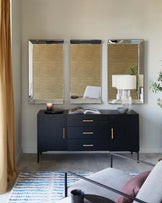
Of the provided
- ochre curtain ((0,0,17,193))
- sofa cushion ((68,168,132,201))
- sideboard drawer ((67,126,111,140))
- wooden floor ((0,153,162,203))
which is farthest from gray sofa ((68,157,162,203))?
sideboard drawer ((67,126,111,140))

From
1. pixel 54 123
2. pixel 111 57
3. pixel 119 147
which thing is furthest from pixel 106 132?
pixel 111 57

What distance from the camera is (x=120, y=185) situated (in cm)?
215

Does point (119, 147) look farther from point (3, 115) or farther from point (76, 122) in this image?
point (3, 115)

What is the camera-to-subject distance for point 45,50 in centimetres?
422

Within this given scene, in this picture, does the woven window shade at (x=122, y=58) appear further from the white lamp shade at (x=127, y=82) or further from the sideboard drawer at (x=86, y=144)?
the sideboard drawer at (x=86, y=144)

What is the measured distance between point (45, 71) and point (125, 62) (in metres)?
1.27

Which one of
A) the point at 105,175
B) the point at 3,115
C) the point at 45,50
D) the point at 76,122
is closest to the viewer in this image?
the point at 105,175

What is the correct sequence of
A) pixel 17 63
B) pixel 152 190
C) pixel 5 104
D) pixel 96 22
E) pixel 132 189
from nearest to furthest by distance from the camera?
pixel 152 190, pixel 132 189, pixel 5 104, pixel 17 63, pixel 96 22

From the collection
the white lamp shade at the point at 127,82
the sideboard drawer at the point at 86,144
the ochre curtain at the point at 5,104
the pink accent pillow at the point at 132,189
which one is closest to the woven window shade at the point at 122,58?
the white lamp shade at the point at 127,82

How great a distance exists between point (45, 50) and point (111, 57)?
104 cm

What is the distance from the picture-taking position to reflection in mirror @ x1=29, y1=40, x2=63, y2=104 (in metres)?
4.21

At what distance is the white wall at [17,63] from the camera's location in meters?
3.75

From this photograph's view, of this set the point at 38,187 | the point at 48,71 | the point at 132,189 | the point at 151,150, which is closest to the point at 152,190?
the point at 132,189

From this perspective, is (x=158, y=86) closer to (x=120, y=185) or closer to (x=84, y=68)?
(x=84, y=68)
